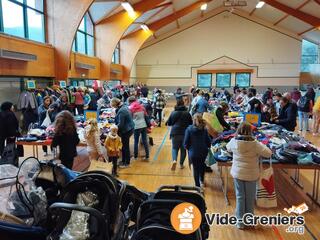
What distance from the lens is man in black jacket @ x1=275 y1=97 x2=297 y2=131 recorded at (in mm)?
5468

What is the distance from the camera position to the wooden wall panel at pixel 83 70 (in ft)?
35.4

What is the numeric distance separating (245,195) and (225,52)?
17.9 m

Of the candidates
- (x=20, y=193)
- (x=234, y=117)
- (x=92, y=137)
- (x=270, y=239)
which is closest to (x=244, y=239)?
(x=270, y=239)

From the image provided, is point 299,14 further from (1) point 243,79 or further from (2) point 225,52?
(1) point 243,79

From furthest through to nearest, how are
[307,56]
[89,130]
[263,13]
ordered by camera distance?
[307,56]
[263,13]
[89,130]

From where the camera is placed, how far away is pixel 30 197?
169cm

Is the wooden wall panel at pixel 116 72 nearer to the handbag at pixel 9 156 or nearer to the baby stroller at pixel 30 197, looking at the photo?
the handbag at pixel 9 156

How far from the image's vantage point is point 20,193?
168 centimetres

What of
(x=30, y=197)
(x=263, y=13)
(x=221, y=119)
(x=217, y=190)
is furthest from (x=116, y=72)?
(x=30, y=197)

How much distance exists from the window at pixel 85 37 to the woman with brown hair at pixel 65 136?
28.2ft

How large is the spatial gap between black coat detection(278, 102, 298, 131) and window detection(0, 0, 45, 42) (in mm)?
7075

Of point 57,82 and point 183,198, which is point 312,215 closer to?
point 183,198

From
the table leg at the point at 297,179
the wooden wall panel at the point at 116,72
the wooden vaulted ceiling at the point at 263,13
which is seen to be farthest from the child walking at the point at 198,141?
the wooden wall panel at the point at 116,72

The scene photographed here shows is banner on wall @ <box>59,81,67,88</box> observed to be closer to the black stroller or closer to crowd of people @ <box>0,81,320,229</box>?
crowd of people @ <box>0,81,320,229</box>
